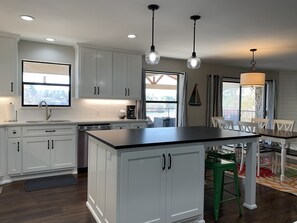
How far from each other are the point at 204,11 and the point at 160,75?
3.12 metres

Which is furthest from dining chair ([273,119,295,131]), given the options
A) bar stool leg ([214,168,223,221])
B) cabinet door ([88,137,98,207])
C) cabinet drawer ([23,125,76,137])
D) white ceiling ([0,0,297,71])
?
cabinet drawer ([23,125,76,137])

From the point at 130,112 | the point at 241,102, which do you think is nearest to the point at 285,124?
the point at 241,102

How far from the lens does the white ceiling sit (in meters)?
2.69

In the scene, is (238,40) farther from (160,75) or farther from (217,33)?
(160,75)

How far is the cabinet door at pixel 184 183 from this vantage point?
2410 millimetres

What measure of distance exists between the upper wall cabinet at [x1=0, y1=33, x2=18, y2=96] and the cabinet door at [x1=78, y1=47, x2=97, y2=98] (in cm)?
112

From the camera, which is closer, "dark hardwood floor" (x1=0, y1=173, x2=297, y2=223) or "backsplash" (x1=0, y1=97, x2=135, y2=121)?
"dark hardwood floor" (x1=0, y1=173, x2=297, y2=223)

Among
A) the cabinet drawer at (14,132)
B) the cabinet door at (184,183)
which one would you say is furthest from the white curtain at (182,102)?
the cabinet drawer at (14,132)

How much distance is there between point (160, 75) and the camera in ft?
19.5

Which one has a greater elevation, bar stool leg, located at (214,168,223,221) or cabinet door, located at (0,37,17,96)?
cabinet door, located at (0,37,17,96)

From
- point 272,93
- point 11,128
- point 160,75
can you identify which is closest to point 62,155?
point 11,128

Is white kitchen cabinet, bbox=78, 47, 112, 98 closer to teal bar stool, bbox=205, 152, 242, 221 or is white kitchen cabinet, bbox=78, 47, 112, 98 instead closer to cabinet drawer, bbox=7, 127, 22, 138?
cabinet drawer, bbox=7, 127, 22, 138

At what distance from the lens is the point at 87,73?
4641 millimetres

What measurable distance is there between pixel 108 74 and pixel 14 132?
2.05 m
